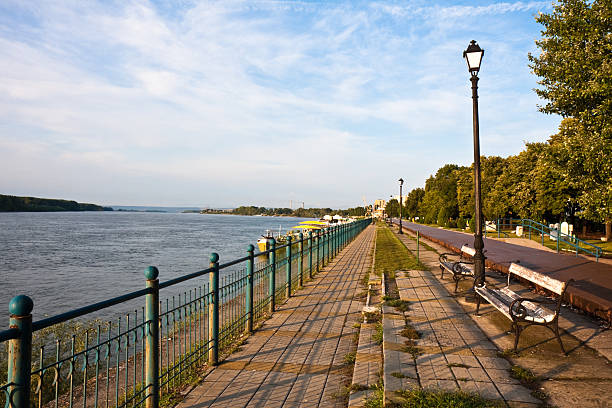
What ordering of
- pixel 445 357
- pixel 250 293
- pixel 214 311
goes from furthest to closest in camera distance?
1. pixel 250 293
2. pixel 214 311
3. pixel 445 357

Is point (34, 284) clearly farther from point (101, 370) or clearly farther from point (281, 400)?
point (281, 400)

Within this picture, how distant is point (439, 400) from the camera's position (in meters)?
3.67

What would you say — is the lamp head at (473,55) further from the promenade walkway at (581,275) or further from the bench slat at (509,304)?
the promenade walkway at (581,275)

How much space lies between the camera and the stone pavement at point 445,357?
13.3 feet

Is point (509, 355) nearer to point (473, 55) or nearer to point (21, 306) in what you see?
point (21, 306)

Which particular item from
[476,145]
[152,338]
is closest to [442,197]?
[476,145]

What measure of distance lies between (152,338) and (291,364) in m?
1.94

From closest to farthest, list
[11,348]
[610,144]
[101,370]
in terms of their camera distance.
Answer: [11,348] → [101,370] → [610,144]

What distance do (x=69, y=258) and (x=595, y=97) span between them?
38.1m

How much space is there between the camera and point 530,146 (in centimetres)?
3431

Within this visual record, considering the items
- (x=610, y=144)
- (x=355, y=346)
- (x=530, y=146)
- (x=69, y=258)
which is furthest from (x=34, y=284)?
(x=530, y=146)

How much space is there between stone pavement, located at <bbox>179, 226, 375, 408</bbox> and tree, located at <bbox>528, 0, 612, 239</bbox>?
8.15 m

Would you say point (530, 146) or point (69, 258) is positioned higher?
point (530, 146)

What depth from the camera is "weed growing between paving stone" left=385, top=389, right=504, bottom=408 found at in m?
3.62
